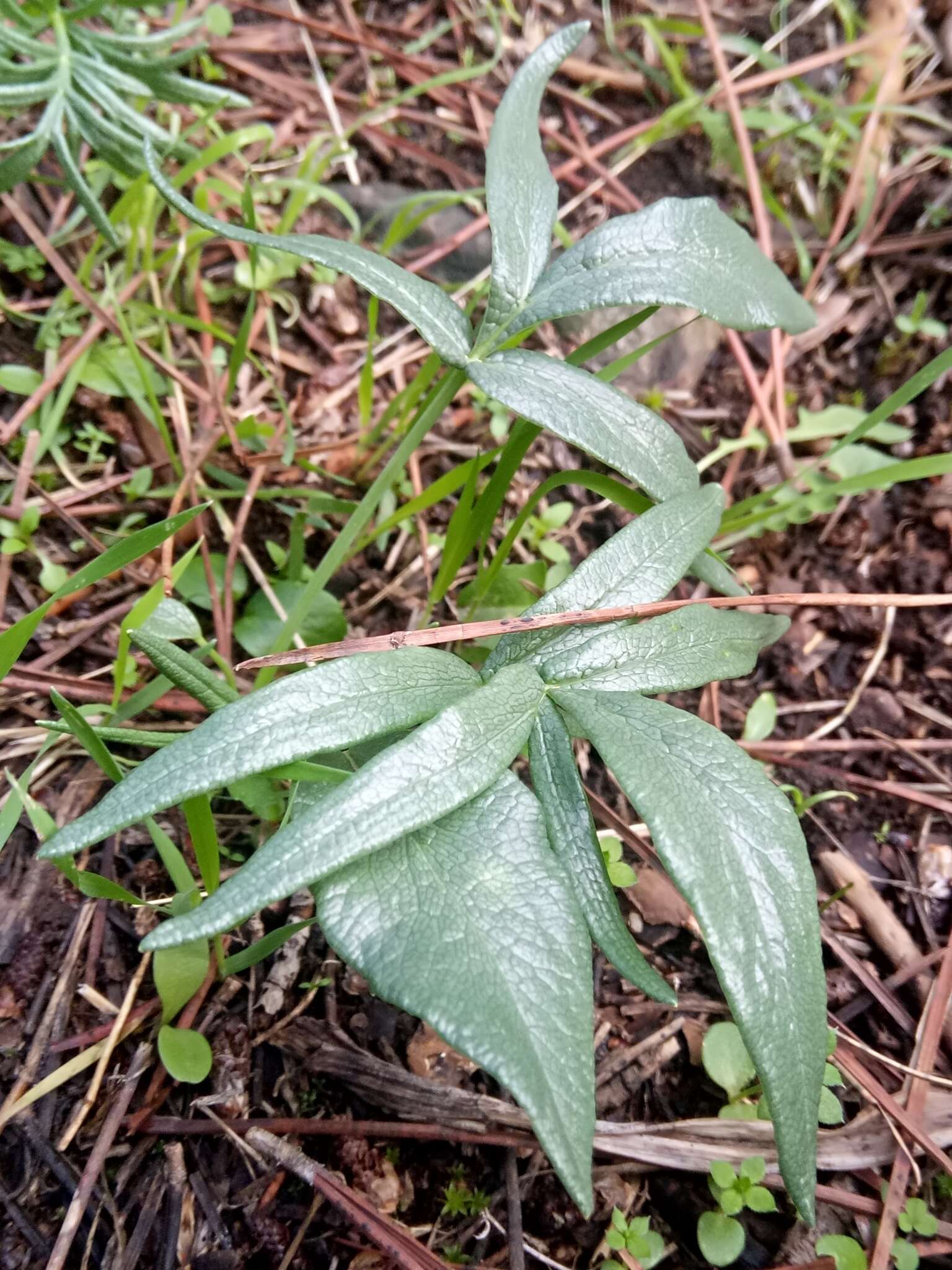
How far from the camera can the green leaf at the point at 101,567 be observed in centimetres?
95

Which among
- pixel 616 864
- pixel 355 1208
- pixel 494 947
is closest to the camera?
pixel 494 947

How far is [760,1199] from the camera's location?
102 cm

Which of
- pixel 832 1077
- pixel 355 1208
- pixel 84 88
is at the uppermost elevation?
pixel 84 88

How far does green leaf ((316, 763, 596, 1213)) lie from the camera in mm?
643

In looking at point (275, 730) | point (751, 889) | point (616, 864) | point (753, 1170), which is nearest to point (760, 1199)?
point (753, 1170)

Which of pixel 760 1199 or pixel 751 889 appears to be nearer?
pixel 751 889

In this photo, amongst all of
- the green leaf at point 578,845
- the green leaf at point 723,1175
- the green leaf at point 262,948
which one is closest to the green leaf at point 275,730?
the green leaf at point 578,845

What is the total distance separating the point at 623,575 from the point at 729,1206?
788mm

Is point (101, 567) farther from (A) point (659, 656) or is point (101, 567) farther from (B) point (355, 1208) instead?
(B) point (355, 1208)

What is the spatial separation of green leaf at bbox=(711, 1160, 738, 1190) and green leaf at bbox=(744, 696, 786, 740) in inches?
25.5

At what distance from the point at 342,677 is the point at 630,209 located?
5.62ft

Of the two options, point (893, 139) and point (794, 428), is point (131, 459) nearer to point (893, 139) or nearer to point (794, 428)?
point (794, 428)

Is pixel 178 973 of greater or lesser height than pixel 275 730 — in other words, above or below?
below

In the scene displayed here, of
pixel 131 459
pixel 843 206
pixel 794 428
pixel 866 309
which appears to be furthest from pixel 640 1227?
pixel 843 206
